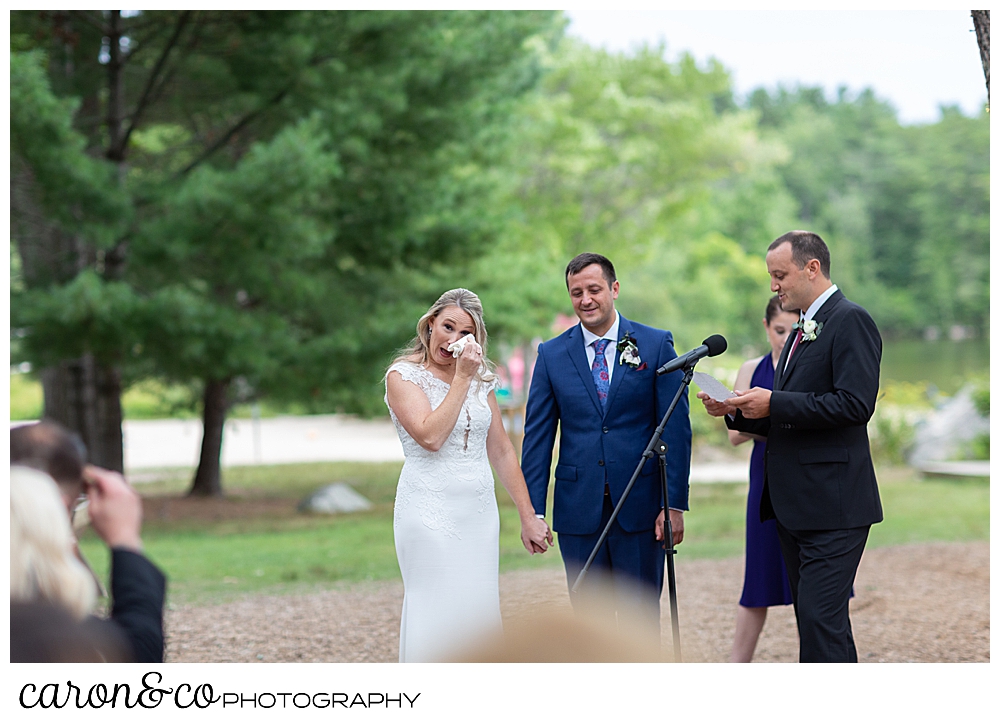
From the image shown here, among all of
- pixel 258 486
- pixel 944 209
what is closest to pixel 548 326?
pixel 258 486

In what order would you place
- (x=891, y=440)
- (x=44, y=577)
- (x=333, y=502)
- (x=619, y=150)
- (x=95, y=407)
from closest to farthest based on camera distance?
1. (x=44, y=577)
2. (x=95, y=407)
3. (x=333, y=502)
4. (x=891, y=440)
5. (x=619, y=150)

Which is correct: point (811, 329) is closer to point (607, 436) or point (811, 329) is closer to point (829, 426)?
point (829, 426)

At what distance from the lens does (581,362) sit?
402 cm

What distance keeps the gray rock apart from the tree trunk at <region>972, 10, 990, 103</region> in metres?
9.44

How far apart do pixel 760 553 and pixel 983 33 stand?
2.54m

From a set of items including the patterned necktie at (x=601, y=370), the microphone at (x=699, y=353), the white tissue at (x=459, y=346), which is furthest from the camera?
the patterned necktie at (x=601, y=370)

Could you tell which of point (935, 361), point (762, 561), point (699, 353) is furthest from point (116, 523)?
point (935, 361)

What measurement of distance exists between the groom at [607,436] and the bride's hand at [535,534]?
0.08 metres

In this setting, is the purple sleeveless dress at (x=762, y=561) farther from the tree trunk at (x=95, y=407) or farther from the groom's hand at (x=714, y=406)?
the tree trunk at (x=95, y=407)

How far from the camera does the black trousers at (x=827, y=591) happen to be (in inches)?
141

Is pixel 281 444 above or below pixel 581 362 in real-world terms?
below

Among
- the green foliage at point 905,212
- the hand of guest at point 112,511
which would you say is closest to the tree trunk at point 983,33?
the hand of guest at point 112,511

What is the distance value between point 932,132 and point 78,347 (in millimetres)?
59928
